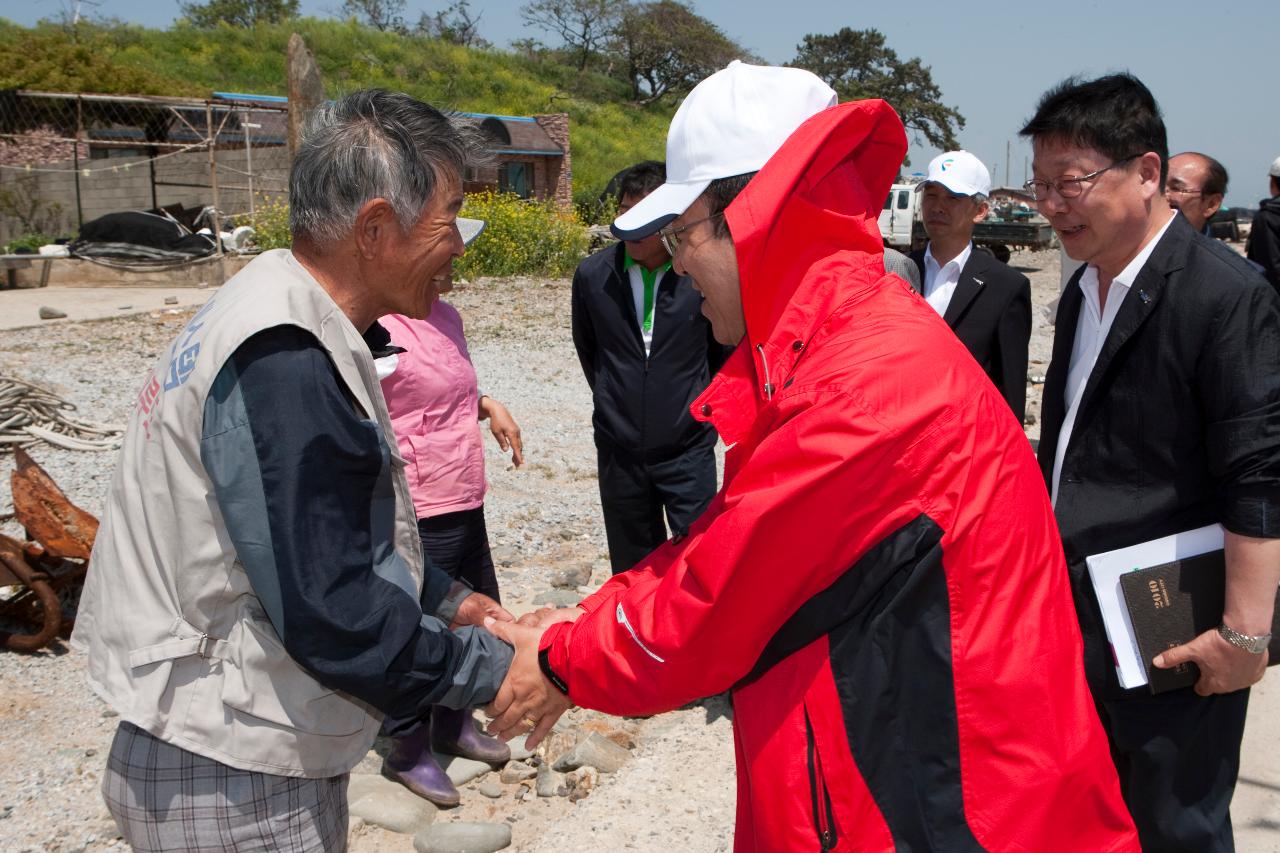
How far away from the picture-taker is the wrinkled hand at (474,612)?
2.52 meters

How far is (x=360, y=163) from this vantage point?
190 cm

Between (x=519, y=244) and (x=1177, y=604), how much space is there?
54.4 ft

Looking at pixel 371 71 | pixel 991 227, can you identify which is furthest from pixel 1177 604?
pixel 371 71

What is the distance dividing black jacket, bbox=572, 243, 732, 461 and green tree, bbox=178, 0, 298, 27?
4302 centimetres

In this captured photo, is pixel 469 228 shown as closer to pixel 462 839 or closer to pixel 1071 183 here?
pixel 1071 183

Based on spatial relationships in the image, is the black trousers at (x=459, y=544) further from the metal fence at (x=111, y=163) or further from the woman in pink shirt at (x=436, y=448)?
the metal fence at (x=111, y=163)

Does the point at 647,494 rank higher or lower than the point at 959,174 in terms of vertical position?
lower

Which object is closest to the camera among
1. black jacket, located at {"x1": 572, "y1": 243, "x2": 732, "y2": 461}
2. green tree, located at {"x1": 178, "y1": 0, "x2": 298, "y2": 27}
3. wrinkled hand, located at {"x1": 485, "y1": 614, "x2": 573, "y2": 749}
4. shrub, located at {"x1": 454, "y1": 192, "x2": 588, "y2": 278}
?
wrinkled hand, located at {"x1": 485, "y1": 614, "x2": 573, "y2": 749}

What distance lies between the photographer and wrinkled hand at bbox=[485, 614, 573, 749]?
221 centimetres

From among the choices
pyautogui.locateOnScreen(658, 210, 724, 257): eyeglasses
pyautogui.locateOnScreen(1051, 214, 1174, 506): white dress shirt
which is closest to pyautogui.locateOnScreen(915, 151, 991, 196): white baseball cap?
pyautogui.locateOnScreen(1051, 214, 1174, 506): white dress shirt

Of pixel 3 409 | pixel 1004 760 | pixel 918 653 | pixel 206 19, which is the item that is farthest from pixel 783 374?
pixel 206 19

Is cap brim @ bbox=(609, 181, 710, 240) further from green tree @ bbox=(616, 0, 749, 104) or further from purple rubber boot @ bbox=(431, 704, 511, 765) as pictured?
green tree @ bbox=(616, 0, 749, 104)

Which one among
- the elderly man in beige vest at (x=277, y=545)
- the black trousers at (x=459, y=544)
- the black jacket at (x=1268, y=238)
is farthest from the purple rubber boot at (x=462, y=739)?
the black jacket at (x=1268, y=238)

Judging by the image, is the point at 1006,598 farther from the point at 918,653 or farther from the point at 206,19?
the point at 206,19
